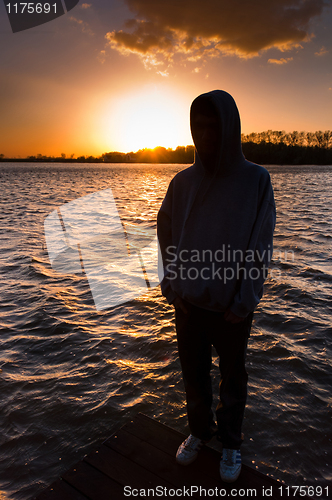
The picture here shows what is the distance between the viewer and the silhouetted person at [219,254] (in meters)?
1.86

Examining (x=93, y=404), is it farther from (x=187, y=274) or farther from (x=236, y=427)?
(x=187, y=274)

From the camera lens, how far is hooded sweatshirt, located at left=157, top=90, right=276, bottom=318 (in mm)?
1853

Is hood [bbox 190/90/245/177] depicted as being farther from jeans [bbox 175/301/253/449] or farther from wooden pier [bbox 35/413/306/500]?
wooden pier [bbox 35/413/306/500]

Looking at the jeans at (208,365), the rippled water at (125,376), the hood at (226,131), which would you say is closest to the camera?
the hood at (226,131)

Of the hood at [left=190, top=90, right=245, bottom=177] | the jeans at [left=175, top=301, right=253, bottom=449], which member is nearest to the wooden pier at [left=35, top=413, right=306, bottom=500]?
the jeans at [left=175, top=301, right=253, bottom=449]

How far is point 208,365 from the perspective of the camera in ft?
7.47

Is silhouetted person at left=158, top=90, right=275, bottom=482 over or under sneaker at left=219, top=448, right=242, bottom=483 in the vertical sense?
over

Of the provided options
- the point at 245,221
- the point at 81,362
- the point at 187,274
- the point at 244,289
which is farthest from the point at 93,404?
the point at 245,221

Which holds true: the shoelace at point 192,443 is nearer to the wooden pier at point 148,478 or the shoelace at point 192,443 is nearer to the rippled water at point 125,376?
the wooden pier at point 148,478

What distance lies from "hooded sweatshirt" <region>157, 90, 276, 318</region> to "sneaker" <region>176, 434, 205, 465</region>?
1.14 metres

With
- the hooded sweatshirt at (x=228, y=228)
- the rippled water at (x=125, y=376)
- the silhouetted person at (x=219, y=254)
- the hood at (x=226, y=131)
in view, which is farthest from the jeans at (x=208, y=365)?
the hood at (x=226, y=131)

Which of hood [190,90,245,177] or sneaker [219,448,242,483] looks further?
sneaker [219,448,242,483]

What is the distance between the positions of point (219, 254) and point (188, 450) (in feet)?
4.95

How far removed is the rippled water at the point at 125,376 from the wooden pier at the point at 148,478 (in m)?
0.50
